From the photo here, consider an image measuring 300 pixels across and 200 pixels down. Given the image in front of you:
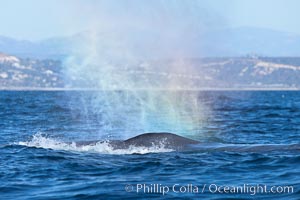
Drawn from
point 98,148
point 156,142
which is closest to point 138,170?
point 156,142

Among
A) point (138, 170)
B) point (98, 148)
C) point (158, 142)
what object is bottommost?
point (138, 170)

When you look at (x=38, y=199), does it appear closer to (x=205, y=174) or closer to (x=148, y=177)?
(x=148, y=177)

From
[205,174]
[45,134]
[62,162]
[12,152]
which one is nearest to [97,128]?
[45,134]

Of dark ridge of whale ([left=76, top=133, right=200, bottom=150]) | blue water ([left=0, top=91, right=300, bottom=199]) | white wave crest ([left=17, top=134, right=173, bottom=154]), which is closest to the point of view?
blue water ([left=0, top=91, right=300, bottom=199])

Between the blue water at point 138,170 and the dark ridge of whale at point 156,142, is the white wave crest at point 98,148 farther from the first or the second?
the dark ridge of whale at point 156,142

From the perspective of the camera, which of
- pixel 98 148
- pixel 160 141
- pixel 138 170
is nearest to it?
pixel 138 170

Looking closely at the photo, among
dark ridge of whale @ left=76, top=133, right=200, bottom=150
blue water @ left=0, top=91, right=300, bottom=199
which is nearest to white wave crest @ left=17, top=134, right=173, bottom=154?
blue water @ left=0, top=91, right=300, bottom=199

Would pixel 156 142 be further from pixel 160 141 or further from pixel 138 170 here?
pixel 138 170

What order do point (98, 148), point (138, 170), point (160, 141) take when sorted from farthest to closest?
point (160, 141), point (98, 148), point (138, 170)

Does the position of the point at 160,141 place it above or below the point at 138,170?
above

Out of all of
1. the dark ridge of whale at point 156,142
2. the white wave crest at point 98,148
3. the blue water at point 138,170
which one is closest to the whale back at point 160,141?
the dark ridge of whale at point 156,142

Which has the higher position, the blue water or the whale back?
the whale back

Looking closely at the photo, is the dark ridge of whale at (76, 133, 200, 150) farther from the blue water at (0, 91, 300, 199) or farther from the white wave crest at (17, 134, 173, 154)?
the blue water at (0, 91, 300, 199)

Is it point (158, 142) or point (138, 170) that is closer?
point (138, 170)
